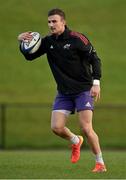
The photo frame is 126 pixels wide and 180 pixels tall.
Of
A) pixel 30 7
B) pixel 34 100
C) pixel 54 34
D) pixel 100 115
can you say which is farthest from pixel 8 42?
pixel 54 34

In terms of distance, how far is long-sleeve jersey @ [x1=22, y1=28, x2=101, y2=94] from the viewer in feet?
41.8

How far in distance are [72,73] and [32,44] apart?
0.81 m

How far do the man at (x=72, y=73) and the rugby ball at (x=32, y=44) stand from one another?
0.06 m

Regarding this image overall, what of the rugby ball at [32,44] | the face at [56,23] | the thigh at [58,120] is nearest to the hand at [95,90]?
the thigh at [58,120]

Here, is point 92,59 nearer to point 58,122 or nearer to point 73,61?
point 73,61

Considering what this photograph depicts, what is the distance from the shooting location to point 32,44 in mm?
13008

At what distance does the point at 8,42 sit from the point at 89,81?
23002mm

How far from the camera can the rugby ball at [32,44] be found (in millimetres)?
13000

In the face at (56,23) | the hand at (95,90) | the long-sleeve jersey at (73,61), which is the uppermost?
the face at (56,23)

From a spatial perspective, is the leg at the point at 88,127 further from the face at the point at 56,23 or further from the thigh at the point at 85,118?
the face at the point at 56,23

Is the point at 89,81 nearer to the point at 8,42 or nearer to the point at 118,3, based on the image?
the point at 8,42

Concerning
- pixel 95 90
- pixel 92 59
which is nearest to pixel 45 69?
pixel 92 59

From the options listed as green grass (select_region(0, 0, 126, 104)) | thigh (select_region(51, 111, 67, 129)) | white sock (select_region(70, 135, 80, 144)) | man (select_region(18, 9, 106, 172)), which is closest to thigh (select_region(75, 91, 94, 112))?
man (select_region(18, 9, 106, 172))

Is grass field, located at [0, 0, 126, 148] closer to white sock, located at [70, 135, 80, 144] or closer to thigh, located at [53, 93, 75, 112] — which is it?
white sock, located at [70, 135, 80, 144]
